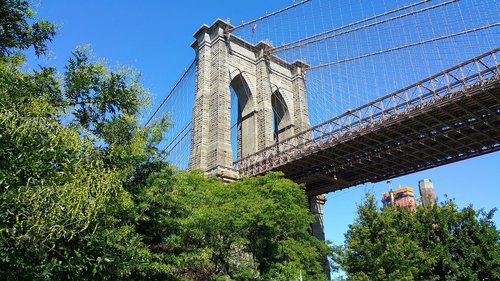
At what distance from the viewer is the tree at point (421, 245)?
17047 mm

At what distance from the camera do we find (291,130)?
37.0 metres

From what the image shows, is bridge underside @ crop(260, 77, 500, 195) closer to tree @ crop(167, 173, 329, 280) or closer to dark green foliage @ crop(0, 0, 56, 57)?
tree @ crop(167, 173, 329, 280)

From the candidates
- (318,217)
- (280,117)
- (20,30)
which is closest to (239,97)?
(280,117)

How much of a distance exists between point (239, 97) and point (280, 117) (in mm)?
4740

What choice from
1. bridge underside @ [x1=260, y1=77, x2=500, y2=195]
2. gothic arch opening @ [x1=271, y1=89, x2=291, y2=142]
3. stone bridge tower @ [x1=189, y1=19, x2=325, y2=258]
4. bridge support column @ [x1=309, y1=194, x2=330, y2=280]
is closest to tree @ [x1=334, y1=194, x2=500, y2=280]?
bridge underside @ [x1=260, y1=77, x2=500, y2=195]

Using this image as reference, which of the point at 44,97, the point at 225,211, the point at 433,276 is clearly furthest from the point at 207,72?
the point at 44,97

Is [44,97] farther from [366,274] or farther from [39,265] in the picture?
[366,274]

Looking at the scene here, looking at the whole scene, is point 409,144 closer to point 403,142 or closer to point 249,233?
point 403,142

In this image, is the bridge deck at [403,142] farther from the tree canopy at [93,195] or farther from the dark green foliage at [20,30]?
the dark green foliage at [20,30]

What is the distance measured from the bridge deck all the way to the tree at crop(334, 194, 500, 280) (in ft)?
13.7

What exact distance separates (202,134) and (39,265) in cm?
2385

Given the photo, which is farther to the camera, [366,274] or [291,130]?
[291,130]

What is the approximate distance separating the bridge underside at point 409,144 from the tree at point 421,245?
414 centimetres

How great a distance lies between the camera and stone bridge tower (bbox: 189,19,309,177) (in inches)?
1167
